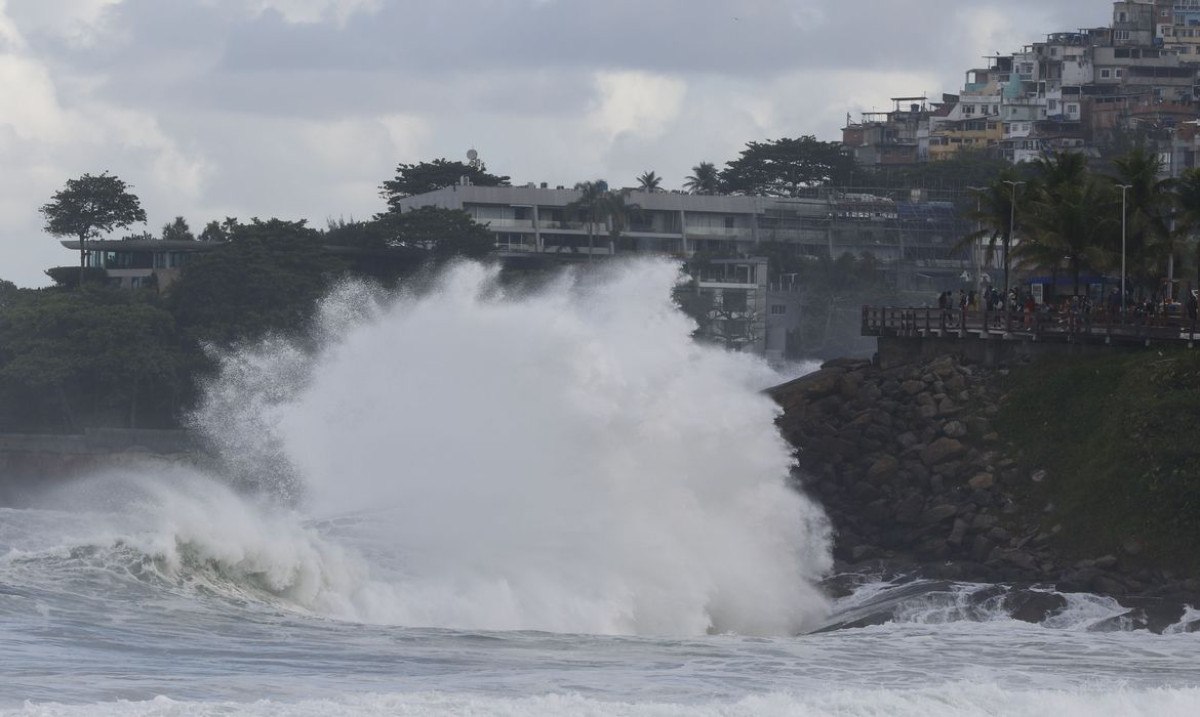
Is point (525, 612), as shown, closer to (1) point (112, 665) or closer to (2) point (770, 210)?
(1) point (112, 665)

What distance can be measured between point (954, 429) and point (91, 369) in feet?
179

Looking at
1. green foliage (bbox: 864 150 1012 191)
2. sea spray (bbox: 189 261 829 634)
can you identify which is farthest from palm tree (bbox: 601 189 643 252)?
sea spray (bbox: 189 261 829 634)

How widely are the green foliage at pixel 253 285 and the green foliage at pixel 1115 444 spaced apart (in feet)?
172

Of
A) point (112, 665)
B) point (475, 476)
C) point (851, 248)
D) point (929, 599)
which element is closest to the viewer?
point (112, 665)

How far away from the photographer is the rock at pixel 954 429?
48875mm

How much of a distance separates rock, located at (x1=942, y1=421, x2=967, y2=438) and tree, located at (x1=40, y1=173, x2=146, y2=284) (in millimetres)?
78890

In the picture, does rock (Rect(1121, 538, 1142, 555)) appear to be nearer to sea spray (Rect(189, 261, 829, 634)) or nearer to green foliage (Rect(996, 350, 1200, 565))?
green foliage (Rect(996, 350, 1200, 565))

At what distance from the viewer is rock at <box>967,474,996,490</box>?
4636 cm

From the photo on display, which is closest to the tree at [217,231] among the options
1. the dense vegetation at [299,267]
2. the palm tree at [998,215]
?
the dense vegetation at [299,267]

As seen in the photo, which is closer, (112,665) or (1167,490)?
(112,665)

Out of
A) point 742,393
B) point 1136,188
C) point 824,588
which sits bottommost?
point 824,588

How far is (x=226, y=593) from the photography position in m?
36.6

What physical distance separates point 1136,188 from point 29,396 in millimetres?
55252

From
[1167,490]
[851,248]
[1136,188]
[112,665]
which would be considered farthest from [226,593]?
[851,248]
